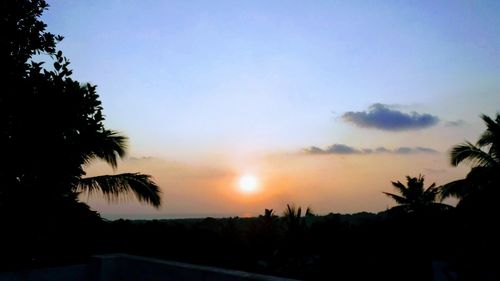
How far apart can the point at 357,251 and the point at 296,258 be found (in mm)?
2946

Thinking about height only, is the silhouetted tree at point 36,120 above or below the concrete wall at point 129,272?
above

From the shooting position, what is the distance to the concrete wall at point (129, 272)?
19.2 feet

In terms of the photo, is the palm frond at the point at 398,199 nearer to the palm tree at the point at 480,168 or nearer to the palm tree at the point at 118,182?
the palm tree at the point at 480,168

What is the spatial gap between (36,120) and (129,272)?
331 centimetres

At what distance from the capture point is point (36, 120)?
24.1 feet

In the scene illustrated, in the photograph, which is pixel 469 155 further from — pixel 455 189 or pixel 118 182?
pixel 118 182

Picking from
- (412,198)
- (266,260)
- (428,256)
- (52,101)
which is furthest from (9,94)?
(412,198)

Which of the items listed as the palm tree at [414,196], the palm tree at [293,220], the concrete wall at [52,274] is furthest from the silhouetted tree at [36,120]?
the palm tree at [414,196]

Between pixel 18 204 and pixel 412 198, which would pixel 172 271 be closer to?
pixel 18 204

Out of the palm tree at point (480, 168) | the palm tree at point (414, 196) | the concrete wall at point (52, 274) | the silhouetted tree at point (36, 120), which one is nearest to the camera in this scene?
the concrete wall at point (52, 274)

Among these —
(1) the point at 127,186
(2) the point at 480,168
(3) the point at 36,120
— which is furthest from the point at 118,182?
(2) the point at 480,168

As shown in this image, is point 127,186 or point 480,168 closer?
Result: point 127,186

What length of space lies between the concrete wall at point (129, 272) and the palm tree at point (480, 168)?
54.2ft

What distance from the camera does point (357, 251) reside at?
18.5 metres
